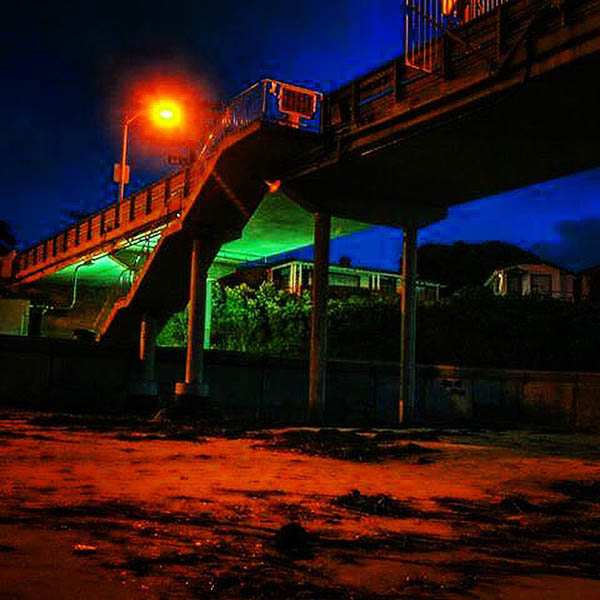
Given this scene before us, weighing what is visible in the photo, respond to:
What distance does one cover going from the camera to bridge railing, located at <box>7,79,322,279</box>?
1973 cm

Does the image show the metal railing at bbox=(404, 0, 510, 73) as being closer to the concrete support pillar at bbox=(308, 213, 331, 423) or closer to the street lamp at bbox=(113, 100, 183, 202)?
the concrete support pillar at bbox=(308, 213, 331, 423)

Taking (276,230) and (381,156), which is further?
(276,230)

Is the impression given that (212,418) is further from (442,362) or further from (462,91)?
(442,362)

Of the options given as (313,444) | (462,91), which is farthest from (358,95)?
(313,444)

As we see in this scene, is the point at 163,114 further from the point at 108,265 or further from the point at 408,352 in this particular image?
the point at 408,352

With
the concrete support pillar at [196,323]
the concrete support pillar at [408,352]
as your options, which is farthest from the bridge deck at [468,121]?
the concrete support pillar at [196,323]

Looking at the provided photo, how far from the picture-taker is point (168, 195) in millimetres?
25359

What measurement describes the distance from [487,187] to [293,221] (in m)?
7.15

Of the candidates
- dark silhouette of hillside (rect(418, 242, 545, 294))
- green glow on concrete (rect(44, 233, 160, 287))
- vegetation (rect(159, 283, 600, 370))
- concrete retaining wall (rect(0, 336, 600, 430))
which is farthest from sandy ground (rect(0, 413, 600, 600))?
dark silhouette of hillside (rect(418, 242, 545, 294))

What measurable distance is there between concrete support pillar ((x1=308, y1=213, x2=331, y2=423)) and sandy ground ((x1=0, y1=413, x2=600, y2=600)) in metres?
7.68

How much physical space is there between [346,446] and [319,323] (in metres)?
7.56

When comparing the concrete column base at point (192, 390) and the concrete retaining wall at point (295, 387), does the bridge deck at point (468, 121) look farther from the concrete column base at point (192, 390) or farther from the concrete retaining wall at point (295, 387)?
the concrete retaining wall at point (295, 387)

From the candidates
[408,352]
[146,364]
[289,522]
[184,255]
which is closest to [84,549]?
[289,522]

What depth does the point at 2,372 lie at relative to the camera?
2430cm
